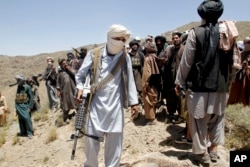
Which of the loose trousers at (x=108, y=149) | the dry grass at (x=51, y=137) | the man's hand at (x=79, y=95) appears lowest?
the dry grass at (x=51, y=137)

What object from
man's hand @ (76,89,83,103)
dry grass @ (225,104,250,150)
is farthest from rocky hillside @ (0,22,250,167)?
man's hand @ (76,89,83,103)

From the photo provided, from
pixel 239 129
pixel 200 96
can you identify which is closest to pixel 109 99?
pixel 200 96

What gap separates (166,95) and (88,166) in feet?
10.4

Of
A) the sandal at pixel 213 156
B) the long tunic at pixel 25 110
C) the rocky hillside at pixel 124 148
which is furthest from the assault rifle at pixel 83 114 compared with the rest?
the long tunic at pixel 25 110

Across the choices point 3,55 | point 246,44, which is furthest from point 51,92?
point 3,55

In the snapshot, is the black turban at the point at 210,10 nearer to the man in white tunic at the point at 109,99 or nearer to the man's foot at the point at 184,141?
the man in white tunic at the point at 109,99

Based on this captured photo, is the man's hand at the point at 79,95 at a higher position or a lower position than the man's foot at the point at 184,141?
higher

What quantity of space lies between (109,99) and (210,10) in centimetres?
163

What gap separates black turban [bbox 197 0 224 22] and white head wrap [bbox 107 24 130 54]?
3.16 ft

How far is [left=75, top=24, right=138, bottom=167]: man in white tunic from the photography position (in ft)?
14.9

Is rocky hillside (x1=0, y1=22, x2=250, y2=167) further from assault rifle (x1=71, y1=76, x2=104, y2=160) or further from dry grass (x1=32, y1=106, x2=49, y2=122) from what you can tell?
assault rifle (x1=71, y1=76, x2=104, y2=160)

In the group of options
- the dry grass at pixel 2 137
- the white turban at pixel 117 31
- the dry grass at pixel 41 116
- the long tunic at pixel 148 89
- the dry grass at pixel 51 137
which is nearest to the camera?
the white turban at pixel 117 31

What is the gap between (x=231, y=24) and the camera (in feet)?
15.3

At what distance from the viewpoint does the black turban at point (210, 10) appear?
181 inches
